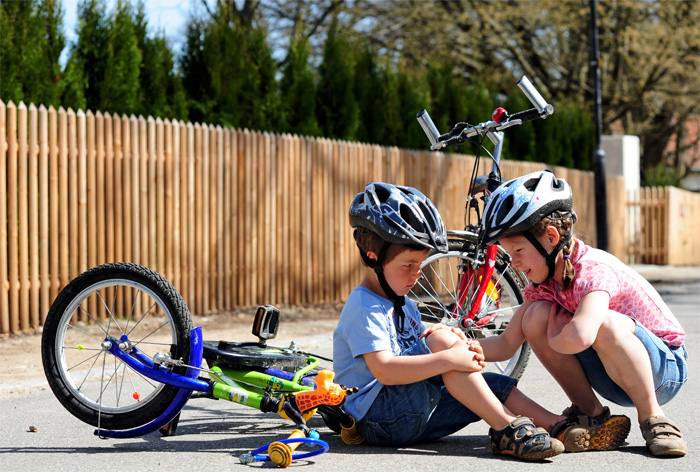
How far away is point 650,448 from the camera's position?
11.4 ft

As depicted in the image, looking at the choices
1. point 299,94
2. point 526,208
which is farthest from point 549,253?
point 299,94

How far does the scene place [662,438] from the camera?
3.43 meters

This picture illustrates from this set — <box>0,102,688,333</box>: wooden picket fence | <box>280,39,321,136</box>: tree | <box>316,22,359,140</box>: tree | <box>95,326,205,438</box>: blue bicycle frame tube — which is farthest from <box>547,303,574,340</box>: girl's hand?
<box>316,22,359,140</box>: tree

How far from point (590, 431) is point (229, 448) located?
1.51 metres

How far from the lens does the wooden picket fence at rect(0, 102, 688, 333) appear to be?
298 inches

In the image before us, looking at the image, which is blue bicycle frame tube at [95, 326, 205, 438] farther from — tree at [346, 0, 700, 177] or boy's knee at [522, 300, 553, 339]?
tree at [346, 0, 700, 177]

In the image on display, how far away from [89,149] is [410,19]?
1571 cm

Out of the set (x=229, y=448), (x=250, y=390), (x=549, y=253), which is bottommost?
(x=229, y=448)

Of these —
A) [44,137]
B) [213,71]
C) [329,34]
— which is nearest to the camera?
[44,137]

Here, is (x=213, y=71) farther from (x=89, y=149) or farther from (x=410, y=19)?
(x=410, y=19)

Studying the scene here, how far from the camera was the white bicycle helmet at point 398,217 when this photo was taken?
3.53 metres

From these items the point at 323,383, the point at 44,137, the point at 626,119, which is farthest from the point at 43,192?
the point at 626,119

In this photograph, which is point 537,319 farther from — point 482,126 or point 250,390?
point 482,126

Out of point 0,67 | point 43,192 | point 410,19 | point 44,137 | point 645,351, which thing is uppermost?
point 410,19
